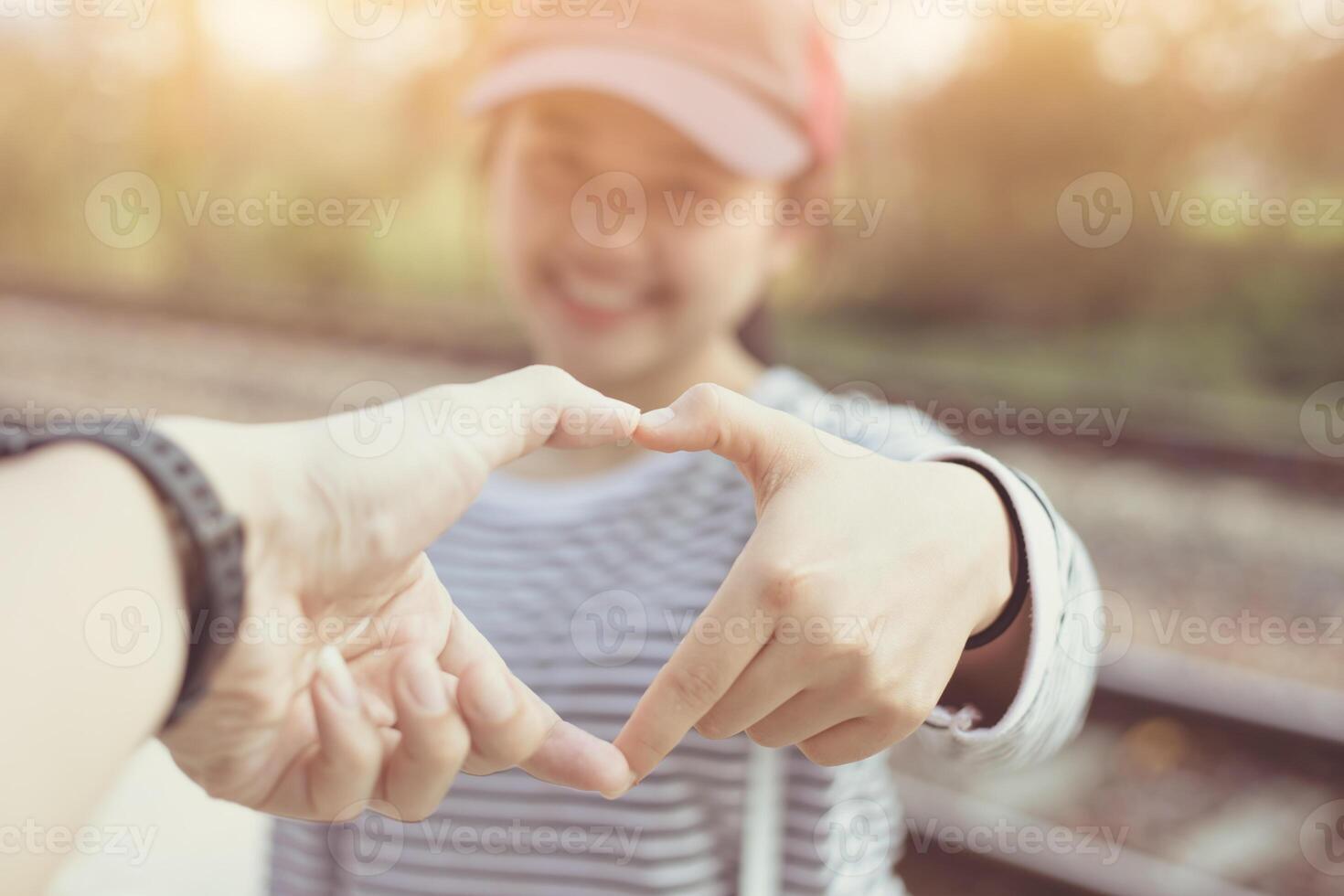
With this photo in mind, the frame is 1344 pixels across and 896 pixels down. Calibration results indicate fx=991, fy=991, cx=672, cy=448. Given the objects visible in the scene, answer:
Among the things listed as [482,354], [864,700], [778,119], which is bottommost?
[482,354]

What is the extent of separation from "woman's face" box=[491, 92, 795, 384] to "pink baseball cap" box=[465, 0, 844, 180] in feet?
0.14

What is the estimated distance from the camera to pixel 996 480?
2.52 ft

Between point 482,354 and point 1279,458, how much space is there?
3.97 meters

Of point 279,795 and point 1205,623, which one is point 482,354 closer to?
point 1205,623

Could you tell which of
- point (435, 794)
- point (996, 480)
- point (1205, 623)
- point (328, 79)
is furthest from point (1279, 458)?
point (328, 79)

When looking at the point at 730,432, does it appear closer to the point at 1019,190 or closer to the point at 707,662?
the point at 707,662

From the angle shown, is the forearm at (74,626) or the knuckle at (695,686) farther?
the knuckle at (695,686)

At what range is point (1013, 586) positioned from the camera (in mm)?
763

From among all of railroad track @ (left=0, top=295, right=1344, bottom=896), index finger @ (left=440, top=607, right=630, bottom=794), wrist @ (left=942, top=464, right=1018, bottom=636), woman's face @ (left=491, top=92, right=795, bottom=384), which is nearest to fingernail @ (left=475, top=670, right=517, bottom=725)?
index finger @ (left=440, top=607, right=630, bottom=794)

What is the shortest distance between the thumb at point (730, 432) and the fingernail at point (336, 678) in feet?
0.78

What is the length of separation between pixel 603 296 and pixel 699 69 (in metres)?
0.30

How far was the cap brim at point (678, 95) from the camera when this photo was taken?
1.15 m

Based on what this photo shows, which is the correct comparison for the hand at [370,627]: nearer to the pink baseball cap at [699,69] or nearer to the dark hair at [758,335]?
the pink baseball cap at [699,69]

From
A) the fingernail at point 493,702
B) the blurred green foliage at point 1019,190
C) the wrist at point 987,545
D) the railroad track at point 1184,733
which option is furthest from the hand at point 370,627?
the blurred green foliage at point 1019,190
